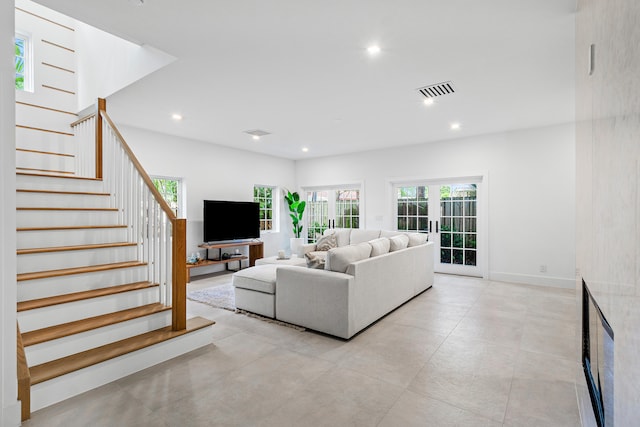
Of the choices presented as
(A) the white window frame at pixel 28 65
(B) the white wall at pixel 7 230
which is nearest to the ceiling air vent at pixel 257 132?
(A) the white window frame at pixel 28 65

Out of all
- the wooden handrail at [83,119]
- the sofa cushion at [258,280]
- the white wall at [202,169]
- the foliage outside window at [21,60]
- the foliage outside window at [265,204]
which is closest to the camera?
the sofa cushion at [258,280]

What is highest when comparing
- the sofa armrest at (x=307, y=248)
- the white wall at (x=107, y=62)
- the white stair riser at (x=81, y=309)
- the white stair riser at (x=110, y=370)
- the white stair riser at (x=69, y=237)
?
the white wall at (x=107, y=62)

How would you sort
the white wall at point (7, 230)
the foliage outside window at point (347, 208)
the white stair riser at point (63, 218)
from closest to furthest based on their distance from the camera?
1. the white wall at point (7, 230)
2. the white stair riser at point (63, 218)
3. the foliage outside window at point (347, 208)

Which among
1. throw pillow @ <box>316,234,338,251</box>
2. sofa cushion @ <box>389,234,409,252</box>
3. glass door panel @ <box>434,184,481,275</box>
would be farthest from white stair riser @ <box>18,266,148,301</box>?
glass door panel @ <box>434,184,481,275</box>

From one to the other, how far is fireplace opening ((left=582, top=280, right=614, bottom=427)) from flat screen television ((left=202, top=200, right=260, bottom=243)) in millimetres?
5515

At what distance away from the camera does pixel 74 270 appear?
8.57ft

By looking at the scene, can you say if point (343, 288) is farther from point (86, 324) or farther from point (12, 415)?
point (12, 415)

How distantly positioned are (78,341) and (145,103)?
302cm

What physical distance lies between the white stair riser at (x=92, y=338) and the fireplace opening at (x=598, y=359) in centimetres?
295

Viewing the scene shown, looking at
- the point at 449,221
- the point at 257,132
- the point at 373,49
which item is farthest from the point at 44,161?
the point at 449,221

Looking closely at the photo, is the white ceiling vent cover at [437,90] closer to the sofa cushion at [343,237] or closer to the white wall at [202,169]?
the sofa cushion at [343,237]

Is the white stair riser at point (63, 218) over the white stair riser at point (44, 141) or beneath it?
beneath

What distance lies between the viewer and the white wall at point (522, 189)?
4.98 meters

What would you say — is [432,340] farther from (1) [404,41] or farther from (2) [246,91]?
(2) [246,91]
